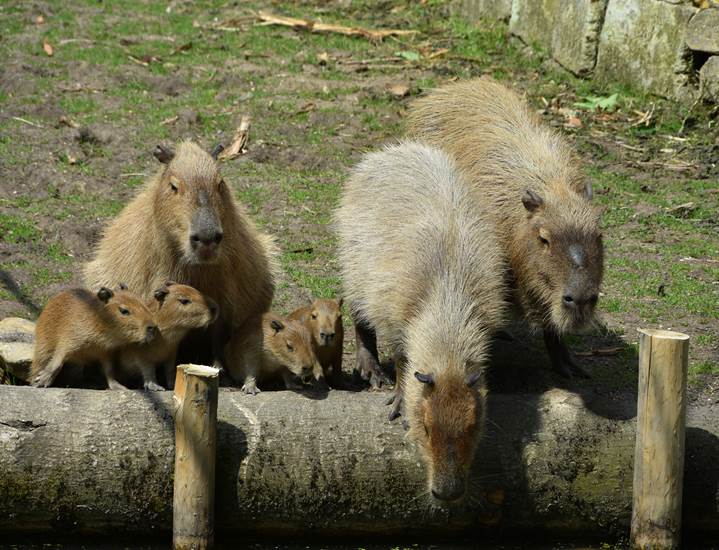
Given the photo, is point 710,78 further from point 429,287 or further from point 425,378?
point 425,378

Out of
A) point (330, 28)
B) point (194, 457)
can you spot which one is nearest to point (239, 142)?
point (330, 28)

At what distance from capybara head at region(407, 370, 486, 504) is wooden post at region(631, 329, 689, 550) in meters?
0.73

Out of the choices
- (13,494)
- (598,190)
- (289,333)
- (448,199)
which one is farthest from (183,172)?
(598,190)

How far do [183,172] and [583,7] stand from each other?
609 cm

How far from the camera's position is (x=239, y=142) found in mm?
9219

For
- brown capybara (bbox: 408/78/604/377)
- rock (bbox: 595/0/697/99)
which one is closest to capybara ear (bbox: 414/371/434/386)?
brown capybara (bbox: 408/78/604/377)

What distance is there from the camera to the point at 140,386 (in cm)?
550

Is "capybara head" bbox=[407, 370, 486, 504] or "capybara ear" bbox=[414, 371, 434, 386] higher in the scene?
"capybara ear" bbox=[414, 371, 434, 386]

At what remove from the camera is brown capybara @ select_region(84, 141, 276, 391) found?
211 inches

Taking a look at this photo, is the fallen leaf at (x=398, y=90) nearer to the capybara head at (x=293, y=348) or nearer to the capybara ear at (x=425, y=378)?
the capybara head at (x=293, y=348)

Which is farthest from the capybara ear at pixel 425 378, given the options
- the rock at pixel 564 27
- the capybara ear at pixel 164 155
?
the rock at pixel 564 27

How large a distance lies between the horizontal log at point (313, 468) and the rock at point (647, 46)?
5.35m

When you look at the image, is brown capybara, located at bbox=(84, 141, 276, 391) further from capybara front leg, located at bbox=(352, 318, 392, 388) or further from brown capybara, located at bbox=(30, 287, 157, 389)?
capybara front leg, located at bbox=(352, 318, 392, 388)

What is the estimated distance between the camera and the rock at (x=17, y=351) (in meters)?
5.50
